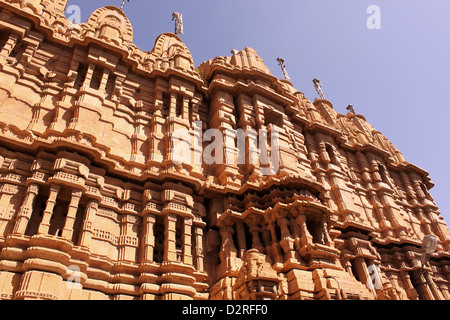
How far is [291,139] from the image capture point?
18.9 m

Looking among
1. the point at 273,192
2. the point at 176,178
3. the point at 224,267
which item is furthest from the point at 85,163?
the point at 273,192

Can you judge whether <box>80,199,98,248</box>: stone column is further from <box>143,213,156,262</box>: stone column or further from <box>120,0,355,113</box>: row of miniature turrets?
<box>120,0,355,113</box>: row of miniature turrets

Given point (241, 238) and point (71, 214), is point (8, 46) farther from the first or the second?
point (241, 238)

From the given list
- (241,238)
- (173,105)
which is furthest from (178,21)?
(241,238)

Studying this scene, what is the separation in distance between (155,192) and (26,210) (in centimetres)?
428

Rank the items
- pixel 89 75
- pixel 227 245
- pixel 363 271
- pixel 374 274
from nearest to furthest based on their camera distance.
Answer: pixel 227 245 → pixel 89 75 → pixel 363 271 → pixel 374 274

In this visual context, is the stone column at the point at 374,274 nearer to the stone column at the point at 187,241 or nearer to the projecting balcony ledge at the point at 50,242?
the stone column at the point at 187,241

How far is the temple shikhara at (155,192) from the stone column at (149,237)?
7cm

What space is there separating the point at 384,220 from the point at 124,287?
52.3ft

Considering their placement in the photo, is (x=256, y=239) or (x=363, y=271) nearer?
(x=256, y=239)

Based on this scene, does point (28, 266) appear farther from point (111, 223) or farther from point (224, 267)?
point (224, 267)

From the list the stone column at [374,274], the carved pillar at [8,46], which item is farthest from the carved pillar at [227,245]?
the carved pillar at [8,46]

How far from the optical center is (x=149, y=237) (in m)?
11.2

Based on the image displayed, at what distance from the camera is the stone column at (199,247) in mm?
11641
